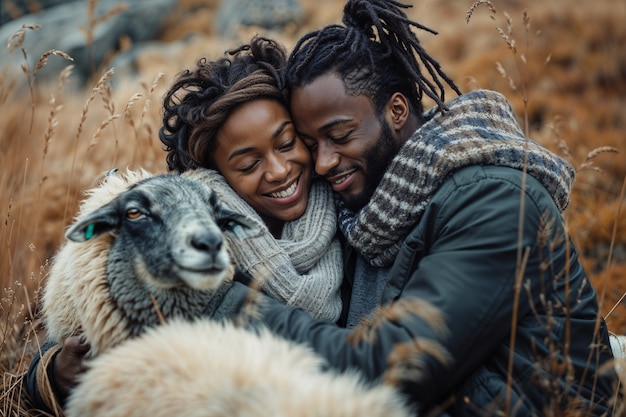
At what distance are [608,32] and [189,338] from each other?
11.1 m

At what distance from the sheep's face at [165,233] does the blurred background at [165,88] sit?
0.65 m

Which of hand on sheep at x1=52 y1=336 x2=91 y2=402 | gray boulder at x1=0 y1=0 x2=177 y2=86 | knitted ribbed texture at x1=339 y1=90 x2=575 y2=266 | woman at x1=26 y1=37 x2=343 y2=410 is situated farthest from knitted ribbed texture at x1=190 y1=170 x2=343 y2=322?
gray boulder at x1=0 y1=0 x2=177 y2=86

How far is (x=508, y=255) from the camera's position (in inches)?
90.1

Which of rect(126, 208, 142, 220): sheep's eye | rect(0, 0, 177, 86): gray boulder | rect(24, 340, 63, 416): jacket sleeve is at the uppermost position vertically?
rect(0, 0, 177, 86): gray boulder

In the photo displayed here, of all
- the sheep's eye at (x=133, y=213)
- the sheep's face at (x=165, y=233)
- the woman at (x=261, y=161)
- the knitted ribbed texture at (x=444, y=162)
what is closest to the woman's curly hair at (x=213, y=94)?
the woman at (x=261, y=161)

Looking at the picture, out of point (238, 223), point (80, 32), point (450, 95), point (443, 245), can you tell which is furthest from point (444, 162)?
point (80, 32)

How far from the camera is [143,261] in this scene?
2.46 meters

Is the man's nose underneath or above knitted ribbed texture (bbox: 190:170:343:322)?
above

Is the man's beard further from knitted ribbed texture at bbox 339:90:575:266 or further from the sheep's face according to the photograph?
the sheep's face

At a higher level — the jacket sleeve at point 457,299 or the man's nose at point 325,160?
the man's nose at point 325,160

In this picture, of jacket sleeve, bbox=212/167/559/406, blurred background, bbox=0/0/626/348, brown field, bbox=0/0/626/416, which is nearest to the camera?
jacket sleeve, bbox=212/167/559/406

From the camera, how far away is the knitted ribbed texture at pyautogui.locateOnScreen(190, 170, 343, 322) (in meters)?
2.81

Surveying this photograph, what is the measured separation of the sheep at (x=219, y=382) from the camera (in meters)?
1.86

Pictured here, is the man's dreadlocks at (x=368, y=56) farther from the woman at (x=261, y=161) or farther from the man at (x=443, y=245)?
the woman at (x=261, y=161)
